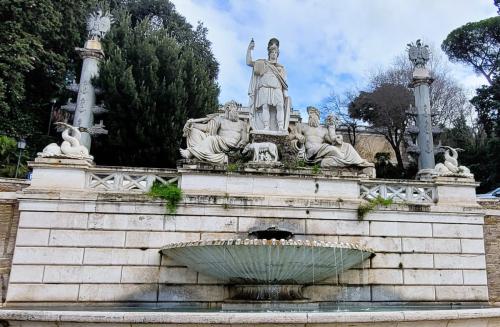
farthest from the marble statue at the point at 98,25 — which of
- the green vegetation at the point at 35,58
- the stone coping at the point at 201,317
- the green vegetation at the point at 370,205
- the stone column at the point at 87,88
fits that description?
the stone coping at the point at 201,317

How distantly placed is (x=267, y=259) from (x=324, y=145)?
202 inches

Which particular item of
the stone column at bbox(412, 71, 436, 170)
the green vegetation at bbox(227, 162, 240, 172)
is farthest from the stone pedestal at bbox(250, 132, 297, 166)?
the stone column at bbox(412, 71, 436, 170)

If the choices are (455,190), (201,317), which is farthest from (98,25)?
(201,317)

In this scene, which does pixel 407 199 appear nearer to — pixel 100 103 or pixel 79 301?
pixel 79 301

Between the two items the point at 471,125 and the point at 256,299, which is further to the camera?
the point at 471,125

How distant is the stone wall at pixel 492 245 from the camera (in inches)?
493

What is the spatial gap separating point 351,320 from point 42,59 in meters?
22.2

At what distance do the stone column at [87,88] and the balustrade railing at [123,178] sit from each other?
28.8 feet

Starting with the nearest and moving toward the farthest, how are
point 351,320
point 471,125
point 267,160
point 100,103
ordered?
point 351,320, point 267,160, point 100,103, point 471,125

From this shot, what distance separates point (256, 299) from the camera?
10125 millimetres

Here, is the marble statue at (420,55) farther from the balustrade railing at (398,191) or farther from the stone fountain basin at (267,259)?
the stone fountain basin at (267,259)

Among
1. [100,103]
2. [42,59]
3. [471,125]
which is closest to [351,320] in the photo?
[100,103]

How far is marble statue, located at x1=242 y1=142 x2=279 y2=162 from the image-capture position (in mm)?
12719

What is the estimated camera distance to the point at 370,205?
12250 millimetres
